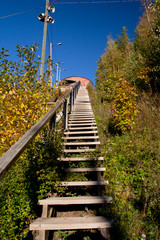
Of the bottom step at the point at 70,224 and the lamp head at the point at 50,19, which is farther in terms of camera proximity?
the lamp head at the point at 50,19

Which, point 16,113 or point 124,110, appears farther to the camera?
point 124,110

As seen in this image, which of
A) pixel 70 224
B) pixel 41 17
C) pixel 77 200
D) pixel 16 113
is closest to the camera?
pixel 70 224

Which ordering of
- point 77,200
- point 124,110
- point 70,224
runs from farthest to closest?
point 124,110, point 77,200, point 70,224

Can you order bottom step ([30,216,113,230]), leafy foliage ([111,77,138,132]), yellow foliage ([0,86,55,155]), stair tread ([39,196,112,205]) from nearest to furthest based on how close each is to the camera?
bottom step ([30,216,113,230]) < stair tread ([39,196,112,205]) < yellow foliage ([0,86,55,155]) < leafy foliage ([111,77,138,132])

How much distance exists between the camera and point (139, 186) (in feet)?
8.05

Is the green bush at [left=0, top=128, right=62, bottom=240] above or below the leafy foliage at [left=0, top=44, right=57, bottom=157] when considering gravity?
below

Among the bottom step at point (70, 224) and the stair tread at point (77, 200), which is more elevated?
the stair tread at point (77, 200)

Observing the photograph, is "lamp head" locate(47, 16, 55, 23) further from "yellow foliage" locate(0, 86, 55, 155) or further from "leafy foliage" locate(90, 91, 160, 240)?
"leafy foliage" locate(90, 91, 160, 240)

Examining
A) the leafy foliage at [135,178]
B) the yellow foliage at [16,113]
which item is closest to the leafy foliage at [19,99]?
the yellow foliage at [16,113]

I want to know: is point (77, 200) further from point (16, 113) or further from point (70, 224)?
point (16, 113)

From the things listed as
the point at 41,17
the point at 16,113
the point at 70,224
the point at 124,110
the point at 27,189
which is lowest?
the point at 70,224

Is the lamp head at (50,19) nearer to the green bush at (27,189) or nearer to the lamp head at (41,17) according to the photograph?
the lamp head at (41,17)

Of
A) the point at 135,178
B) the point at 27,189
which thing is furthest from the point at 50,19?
the point at 135,178

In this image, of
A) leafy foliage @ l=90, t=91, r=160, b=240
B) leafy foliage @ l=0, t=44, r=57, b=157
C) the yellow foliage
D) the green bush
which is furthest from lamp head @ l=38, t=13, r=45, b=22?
the green bush
